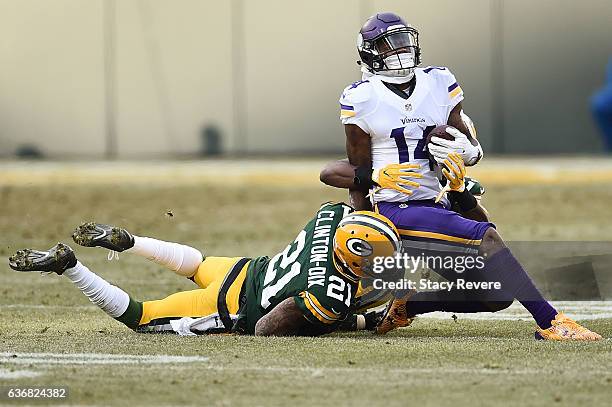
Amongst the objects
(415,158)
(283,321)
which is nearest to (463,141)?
(415,158)

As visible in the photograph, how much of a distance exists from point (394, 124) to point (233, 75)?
14956 mm

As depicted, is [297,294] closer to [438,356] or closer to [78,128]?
[438,356]

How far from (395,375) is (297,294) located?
4.95 feet

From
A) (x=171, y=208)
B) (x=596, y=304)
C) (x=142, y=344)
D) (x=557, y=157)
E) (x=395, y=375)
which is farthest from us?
(x=557, y=157)

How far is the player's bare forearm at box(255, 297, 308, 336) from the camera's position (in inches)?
290

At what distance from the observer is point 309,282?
7379 mm

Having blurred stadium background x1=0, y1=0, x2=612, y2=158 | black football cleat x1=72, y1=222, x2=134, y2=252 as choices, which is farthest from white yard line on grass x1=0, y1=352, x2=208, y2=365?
blurred stadium background x1=0, y1=0, x2=612, y2=158

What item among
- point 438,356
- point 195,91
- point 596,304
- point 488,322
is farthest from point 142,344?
point 195,91

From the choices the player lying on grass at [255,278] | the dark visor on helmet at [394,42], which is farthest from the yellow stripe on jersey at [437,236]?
the dark visor on helmet at [394,42]

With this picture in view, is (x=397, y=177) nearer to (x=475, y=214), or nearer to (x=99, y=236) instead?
(x=475, y=214)

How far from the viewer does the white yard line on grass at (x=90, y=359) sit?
21.0 feet

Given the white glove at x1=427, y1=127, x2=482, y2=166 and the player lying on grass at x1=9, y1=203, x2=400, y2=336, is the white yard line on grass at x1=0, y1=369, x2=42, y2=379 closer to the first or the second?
the player lying on grass at x1=9, y1=203, x2=400, y2=336

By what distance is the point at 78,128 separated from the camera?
2248 centimetres

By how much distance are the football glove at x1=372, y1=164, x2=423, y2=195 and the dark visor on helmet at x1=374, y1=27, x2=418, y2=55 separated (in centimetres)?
68
